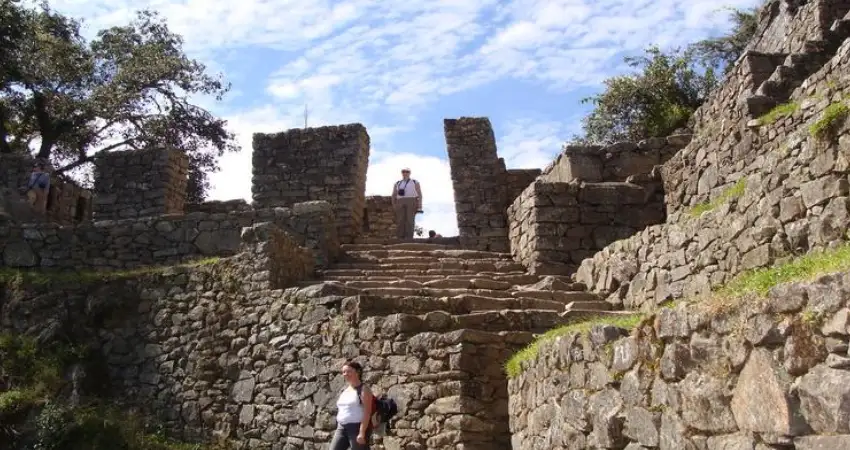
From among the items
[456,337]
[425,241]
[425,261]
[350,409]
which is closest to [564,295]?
[456,337]

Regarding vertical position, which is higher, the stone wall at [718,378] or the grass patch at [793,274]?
the grass patch at [793,274]

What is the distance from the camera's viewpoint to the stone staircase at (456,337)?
909 cm

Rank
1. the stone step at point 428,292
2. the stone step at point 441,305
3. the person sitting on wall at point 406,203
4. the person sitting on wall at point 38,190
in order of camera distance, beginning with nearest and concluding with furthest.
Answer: the stone step at point 441,305
the stone step at point 428,292
the person sitting on wall at point 406,203
the person sitting on wall at point 38,190

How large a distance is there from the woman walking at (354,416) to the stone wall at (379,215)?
1083 cm

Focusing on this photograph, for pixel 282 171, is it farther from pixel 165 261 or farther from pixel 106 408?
pixel 106 408

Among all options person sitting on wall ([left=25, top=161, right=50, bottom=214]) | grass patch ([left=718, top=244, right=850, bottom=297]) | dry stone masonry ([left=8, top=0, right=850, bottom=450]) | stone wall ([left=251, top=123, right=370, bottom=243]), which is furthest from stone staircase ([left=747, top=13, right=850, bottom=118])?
person sitting on wall ([left=25, top=161, right=50, bottom=214])

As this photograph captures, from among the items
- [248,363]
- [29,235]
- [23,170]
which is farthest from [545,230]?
[23,170]

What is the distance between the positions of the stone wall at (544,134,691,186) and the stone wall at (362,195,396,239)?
18.6ft

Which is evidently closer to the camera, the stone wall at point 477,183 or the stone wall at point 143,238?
the stone wall at point 143,238

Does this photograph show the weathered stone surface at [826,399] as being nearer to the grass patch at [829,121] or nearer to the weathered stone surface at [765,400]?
the weathered stone surface at [765,400]

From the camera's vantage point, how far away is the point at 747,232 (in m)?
8.71

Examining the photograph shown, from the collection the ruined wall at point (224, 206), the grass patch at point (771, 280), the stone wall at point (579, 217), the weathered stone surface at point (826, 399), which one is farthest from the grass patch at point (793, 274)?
the ruined wall at point (224, 206)

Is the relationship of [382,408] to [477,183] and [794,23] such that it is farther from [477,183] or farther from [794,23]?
[794,23]

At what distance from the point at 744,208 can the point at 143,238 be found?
10207 millimetres
